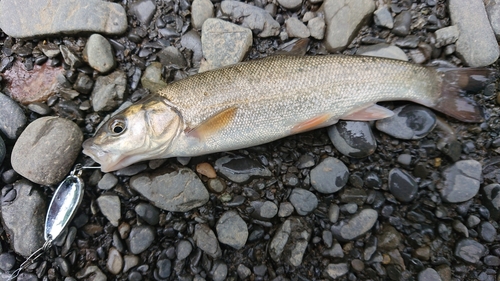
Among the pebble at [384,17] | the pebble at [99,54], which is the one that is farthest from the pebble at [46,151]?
the pebble at [384,17]

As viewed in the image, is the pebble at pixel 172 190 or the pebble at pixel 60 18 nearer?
the pebble at pixel 172 190

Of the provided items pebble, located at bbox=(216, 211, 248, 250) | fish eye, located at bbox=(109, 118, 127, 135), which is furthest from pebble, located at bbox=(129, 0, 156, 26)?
pebble, located at bbox=(216, 211, 248, 250)

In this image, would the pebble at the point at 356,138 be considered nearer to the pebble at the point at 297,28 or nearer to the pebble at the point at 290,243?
the pebble at the point at 290,243

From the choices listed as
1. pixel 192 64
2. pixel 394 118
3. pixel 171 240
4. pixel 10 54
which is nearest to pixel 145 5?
pixel 192 64

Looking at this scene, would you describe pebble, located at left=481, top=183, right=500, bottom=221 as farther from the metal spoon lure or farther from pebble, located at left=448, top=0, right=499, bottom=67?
the metal spoon lure

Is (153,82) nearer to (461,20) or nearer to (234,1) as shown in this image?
(234,1)

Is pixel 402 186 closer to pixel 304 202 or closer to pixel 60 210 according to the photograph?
pixel 304 202

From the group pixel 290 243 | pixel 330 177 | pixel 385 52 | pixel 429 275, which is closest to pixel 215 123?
pixel 330 177
